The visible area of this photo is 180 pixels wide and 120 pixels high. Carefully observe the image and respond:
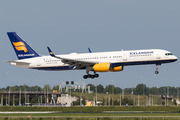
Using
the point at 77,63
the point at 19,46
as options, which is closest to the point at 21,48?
the point at 19,46

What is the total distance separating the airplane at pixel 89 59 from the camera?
217 feet

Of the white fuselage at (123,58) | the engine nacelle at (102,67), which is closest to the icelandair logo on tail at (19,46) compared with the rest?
the white fuselage at (123,58)

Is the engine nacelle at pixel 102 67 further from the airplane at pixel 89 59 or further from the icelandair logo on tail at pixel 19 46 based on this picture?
the icelandair logo on tail at pixel 19 46

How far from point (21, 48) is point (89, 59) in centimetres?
2085

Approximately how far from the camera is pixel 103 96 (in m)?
169

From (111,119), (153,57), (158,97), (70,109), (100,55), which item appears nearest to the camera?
(111,119)

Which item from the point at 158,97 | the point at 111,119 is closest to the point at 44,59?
the point at 111,119

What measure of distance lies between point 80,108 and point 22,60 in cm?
2565

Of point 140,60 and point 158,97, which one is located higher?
point 140,60

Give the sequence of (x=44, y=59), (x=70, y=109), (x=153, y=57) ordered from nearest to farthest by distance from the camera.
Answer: (x=153, y=57) < (x=44, y=59) < (x=70, y=109)

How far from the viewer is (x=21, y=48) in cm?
8069

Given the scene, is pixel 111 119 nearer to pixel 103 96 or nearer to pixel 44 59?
pixel 44 59

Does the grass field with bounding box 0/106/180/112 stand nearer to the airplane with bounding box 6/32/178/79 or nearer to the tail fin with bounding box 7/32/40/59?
the airplane with bounding box 6/32/178/79

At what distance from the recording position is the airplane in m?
66.1
